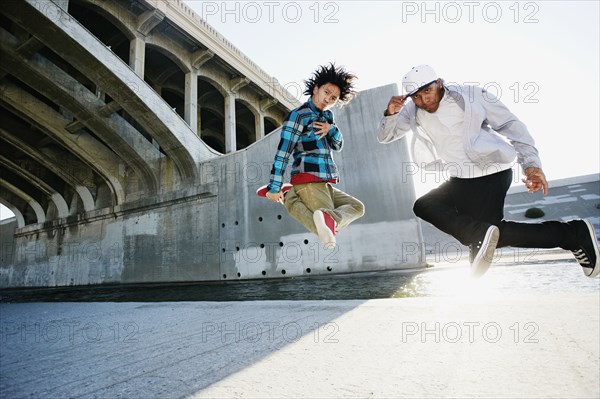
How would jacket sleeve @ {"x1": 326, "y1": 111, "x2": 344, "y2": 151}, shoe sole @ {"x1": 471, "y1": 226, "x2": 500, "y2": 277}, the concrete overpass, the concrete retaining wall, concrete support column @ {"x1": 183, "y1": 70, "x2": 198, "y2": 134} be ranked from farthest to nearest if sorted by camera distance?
concrete support column @ {"x1": 183, "y1": 70, "x2": 198, "y2": 134} < the concrete overpass < the concrete retaining wall < jacket sleeve @ {"x1": 326, "y1": 111, "x2": 344, "y2": 151} < shoe sole @ {"x1": 471, "y1": 226, "x2": 500, "y2": 277}

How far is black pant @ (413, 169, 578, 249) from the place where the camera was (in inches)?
59.2

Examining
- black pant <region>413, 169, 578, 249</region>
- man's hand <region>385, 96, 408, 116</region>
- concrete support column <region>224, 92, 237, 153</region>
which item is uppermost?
concrete support column <region>224, 92, 237, 153</region>

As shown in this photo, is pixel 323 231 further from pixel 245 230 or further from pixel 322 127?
pixel 245 230

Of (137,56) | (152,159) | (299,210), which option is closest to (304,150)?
(299,210)

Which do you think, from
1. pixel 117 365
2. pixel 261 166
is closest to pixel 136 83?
pixel 261 166

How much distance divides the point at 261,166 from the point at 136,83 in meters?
6.45

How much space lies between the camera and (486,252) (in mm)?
1403

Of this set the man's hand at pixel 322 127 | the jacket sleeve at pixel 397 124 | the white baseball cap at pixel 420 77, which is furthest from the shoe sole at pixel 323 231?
the white baseball cap at pixel 420 77

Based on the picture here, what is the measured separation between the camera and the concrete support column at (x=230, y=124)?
17.8 metres

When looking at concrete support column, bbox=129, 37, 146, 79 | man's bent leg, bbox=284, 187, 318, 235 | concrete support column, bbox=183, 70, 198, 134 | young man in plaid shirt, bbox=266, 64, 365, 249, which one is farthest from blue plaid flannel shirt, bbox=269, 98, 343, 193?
concrete support column, bbox=183, 70, 198, 134

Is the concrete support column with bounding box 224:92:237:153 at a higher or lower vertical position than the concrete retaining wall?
higher

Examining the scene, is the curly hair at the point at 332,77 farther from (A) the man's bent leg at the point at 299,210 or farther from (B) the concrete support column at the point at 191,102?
(B) the concrete support column at the point at 191,102

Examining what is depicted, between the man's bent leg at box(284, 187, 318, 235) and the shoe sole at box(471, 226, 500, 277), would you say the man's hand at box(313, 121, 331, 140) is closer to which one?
the man's bent leg at box(284, 187, 318, 235)

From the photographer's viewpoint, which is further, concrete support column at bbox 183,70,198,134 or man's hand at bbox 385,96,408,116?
concrete support column at bbox 183,70,198,134
